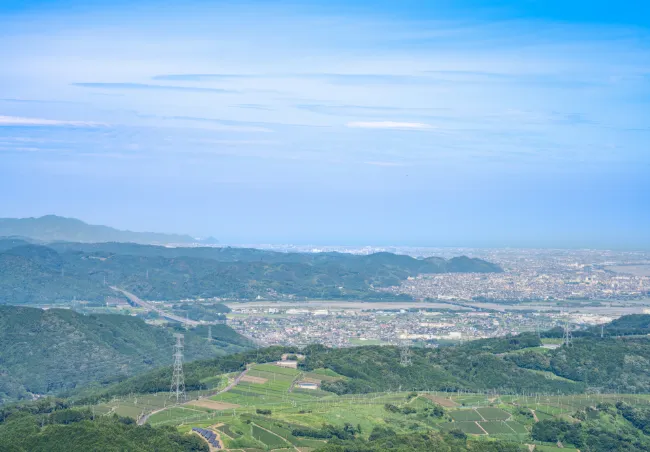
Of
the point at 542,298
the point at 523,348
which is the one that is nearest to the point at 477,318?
the point at 542,298

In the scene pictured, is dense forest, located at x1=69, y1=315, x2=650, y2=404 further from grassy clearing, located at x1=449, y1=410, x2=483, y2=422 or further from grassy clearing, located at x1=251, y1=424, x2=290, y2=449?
grassy clearing, located at x1=251, y1=424, x2=290, y2=449

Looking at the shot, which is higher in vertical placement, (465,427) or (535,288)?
(535,288)

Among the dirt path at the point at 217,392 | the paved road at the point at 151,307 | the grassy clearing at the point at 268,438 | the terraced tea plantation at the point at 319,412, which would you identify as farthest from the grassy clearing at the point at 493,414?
the paved road at the point at 151,307

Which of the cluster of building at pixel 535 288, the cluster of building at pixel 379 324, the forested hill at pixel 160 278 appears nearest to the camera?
the cluster of building at pixel 379 324

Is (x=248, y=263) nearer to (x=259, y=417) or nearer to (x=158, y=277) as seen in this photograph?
(x=158, y=277)

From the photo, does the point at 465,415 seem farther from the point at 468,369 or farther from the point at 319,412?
the point at 468,369

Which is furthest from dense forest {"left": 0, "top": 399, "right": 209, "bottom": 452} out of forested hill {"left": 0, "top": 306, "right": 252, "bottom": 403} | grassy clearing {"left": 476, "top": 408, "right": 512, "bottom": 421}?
forested hill {"left": 0, "top": 306, "right": 252, "bottom": 403}

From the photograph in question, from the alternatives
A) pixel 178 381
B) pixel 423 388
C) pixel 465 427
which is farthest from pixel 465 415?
pixel 178 381

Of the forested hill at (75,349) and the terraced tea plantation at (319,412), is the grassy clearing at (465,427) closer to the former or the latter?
the terraced tea plantation at (319,412)
